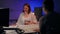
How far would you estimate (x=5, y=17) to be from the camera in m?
3.42

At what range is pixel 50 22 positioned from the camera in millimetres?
2695

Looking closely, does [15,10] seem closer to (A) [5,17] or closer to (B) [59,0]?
(B) [59,0]

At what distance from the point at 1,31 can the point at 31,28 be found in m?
0.74

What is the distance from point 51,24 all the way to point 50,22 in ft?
0.12

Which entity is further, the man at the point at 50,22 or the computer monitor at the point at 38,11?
the computer monitor at the point at 38,11


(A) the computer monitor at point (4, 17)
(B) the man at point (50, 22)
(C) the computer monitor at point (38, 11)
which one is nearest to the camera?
(B) the man at point (50, 22)

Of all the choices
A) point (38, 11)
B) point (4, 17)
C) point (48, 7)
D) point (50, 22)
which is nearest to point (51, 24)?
point (50, 22)

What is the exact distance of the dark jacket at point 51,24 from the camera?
105 inches

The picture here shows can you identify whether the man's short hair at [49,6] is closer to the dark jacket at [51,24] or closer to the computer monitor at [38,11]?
the dark jacket at [51,24]

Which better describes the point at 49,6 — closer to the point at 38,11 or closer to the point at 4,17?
the point at 4,17

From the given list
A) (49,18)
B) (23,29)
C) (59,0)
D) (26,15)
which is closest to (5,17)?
(23,29)

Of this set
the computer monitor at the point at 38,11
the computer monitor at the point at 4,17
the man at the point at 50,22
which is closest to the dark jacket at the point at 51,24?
the man at the point at 50,22

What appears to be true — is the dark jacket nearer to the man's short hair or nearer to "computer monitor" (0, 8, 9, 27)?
the man's short hair

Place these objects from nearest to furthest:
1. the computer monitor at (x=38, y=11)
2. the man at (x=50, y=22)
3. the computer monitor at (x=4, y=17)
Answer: the man at (x=50, y=22), the computer monitor at (x=4, y=17), the computer monitor at (x=38, y=11)
